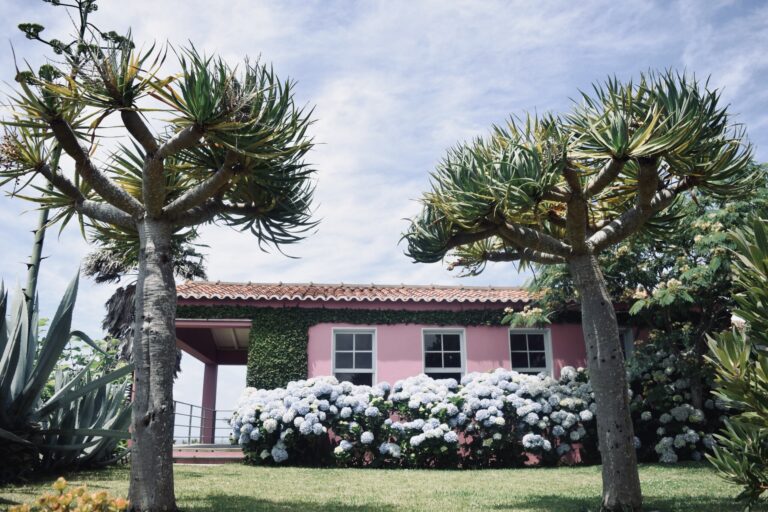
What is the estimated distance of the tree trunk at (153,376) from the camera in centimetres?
520

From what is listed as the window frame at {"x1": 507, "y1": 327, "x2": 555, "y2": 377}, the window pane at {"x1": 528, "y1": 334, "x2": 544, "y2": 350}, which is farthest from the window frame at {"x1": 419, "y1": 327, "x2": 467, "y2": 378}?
the window pane at {"x1": 528, "y1": 334, "x2": 544, "y2": 350}

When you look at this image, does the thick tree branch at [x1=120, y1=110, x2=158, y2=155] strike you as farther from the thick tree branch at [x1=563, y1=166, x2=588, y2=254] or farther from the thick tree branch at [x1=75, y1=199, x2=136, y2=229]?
A: the thick tree branch at [x1=563, y1=166, x2=588, y2=254]

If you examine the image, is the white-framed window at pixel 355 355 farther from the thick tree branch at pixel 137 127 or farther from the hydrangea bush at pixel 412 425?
the thick tree branch at pixel 137 127

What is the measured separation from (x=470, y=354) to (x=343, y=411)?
12.1 feet

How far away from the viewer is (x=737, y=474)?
3.46m

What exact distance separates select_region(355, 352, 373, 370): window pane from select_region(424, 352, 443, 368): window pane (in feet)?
4.13

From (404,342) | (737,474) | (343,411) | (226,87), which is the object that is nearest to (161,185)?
(226,87)

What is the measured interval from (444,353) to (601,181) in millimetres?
8614

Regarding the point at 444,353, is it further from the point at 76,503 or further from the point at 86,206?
the point at 76,503

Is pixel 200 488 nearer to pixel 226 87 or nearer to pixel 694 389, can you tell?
pixel 226 87

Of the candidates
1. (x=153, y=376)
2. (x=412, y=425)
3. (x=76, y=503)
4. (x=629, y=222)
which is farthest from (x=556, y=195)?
(x=412, y=425)

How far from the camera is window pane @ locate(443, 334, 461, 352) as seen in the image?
1448 centimetres

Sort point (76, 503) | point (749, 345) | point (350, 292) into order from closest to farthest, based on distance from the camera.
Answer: point (749, 345) < point (76, 503) < point (350, 292)

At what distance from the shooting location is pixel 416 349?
14.2 metres
